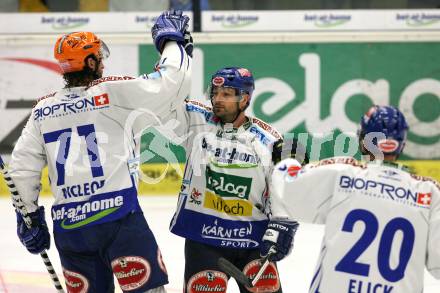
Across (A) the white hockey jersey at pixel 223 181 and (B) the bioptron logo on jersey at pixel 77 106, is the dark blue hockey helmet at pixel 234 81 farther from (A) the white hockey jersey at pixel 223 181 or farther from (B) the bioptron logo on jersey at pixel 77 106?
(B) the bioptron logo on jersey at pixel 77 106

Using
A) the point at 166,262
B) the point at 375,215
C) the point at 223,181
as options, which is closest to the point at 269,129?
the point at 223,181

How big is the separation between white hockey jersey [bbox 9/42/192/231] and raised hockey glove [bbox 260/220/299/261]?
0.49 m

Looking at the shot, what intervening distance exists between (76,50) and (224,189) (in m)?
0.77

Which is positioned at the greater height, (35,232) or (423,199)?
(423,199)

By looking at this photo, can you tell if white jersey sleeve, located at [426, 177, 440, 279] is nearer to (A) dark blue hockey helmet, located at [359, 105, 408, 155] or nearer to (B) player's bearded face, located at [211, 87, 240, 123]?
(A) dark blue hockey helmet, located at [359, 105, 408, 155]

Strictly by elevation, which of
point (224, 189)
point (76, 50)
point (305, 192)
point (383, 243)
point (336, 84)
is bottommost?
point (336, 84)

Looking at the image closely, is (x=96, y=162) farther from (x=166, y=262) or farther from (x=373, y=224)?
(x=166, y=262)

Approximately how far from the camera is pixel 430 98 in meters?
7.60

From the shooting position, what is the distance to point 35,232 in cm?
324

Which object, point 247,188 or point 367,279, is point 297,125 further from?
point 367,279

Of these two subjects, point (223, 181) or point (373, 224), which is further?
point (223, 181)

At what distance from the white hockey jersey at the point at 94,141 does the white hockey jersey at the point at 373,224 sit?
74 cm

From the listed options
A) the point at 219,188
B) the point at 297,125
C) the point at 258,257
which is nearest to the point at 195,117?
the point at 219,188

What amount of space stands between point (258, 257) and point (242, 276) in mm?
168
